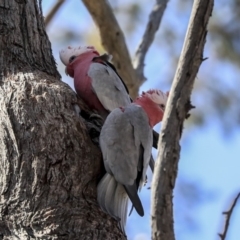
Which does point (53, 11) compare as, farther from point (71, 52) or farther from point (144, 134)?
point (144, 134)

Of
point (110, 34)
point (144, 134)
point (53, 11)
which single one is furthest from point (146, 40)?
point (144, 134)

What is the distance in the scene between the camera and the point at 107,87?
236 centimetres

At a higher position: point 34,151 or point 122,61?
point 122,61

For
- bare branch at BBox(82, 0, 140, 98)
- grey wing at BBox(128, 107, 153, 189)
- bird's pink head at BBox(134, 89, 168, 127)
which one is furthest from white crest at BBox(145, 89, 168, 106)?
bare branch at BBox(82, 0, 140, 98)

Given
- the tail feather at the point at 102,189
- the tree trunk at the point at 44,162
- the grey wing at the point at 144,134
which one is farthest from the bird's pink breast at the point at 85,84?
the tail feather at the point at 102,189

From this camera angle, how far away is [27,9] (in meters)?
2.38

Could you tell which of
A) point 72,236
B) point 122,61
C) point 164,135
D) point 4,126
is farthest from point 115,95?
point 122,61

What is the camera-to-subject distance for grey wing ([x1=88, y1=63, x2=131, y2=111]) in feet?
7.62

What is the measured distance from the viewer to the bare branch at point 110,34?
355 cm

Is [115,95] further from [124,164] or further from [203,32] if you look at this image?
[203,32]

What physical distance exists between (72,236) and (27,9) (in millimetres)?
985

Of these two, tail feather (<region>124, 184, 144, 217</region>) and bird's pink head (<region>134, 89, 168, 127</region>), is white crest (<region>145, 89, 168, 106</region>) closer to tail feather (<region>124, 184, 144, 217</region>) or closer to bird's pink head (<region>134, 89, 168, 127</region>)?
bird's pink head (<region>134, 89, 168, 127</region>)

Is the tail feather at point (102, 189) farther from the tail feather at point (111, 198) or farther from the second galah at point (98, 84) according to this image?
the second galah at point (98, 84)

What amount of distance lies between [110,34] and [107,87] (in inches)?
49.9
